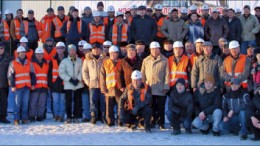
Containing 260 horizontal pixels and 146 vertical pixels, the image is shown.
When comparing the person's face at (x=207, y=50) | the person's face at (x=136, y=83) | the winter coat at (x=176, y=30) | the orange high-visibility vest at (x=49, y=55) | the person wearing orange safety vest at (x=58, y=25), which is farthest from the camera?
the person wearing orange safety vest at (x=58, y=25)

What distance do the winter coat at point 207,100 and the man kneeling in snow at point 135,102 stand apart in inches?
41.5

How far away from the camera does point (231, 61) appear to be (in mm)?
13117

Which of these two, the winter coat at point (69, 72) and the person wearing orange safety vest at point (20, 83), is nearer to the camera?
the person wearing orange safety vest at point (20, 83)

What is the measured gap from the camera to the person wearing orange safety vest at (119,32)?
16.4 metres

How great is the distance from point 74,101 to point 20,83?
143 cm

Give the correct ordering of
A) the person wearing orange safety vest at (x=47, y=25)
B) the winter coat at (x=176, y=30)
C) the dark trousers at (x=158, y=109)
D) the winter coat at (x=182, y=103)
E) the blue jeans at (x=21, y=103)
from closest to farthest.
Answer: the winter coat at (x=182, y=103) → the dark trousers at (x=158, y=109) → the blue jeans at (x=21, y=103) → the winter coat at (x=176, y=30) → the person wearing orange safety vest at (x=47, y=25)

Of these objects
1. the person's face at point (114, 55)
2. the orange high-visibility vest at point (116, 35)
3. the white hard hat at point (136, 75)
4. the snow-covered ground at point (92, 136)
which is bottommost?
the snow-covered ground at point (92, 136)

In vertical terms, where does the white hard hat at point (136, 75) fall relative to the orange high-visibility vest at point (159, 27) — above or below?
below

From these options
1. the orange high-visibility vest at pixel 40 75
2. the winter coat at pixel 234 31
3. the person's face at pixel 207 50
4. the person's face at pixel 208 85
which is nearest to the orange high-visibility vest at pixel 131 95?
the person's face at pixel 208 85

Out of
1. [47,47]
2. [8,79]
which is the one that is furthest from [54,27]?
[8,79]

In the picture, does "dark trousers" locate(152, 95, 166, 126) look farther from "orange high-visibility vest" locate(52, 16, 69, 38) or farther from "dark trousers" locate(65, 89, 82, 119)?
"orange high-visibility vest" locate(52, 16, 69, 38)

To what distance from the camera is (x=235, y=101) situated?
41.0 feet

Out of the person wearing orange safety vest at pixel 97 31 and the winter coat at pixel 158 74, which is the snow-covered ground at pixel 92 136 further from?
the person wearing orange safety vest at pixel 97 31

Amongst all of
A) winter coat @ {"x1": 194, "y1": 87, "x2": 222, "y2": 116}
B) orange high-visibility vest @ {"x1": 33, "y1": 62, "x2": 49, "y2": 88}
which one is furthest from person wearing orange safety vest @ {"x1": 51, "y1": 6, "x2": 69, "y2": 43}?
winter coat @ {"x1": 194, "y1": 87, "x2": 222, "y2": 116}
